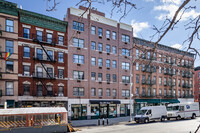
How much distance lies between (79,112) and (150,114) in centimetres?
1262

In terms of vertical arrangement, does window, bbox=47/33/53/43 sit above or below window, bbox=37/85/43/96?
above

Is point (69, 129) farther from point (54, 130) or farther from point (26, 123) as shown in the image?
point (26, 123)

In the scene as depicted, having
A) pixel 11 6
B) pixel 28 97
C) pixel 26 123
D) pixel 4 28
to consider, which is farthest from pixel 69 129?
pixel 11 6

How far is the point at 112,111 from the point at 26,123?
74.6 feet

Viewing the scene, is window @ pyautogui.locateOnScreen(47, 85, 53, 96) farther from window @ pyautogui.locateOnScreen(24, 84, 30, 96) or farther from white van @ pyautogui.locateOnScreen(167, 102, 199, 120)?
white van @ pyautogui.locateOnScreen(167, 102, 199, 120)

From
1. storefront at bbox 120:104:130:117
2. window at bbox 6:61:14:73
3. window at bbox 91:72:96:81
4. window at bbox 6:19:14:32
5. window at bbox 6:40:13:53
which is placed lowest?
storefront at bbox 120:104:130:117

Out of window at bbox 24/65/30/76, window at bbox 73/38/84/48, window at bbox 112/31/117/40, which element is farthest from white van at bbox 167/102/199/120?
window at bbox 24/65/30/76

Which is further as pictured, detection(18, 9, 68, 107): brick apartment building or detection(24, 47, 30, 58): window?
detection(24, 47, 30, 58): window

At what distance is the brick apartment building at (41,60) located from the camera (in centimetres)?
2977

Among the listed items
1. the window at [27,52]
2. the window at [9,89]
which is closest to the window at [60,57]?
the window at [27,52]

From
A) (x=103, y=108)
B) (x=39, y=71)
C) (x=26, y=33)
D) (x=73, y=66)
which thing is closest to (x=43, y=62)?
(x=39, y=71)

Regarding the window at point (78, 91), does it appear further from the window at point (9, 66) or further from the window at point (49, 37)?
the window at point (9, 66)

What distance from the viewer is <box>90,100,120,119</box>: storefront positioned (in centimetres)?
3628

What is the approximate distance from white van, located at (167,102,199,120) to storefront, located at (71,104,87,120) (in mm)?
14872
